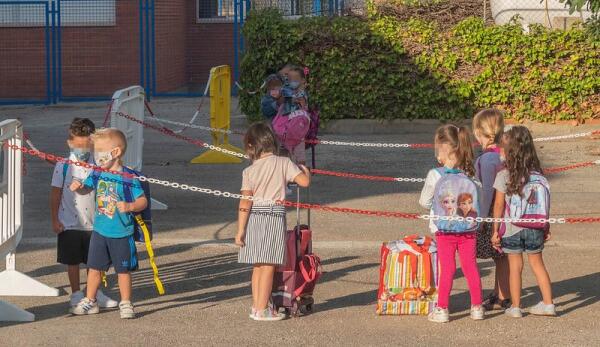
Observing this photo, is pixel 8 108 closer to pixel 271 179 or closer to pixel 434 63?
pixel 434 63

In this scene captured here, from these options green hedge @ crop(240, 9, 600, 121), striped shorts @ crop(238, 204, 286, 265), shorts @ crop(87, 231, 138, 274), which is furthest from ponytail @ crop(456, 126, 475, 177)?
green hedge @ crop(240, 9, 600, 121)

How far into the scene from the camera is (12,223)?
805 cm

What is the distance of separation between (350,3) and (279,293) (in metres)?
18.4

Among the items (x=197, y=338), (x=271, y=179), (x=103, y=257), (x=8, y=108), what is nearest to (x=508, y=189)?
(x=271, y=179)

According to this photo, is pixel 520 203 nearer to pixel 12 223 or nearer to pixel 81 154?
pixel 81 154

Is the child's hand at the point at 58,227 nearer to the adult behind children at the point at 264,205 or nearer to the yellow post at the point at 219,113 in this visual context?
the adult behind children at the point at 264,205

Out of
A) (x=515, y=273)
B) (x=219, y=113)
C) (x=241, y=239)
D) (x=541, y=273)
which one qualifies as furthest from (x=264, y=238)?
(x=219, y=113)

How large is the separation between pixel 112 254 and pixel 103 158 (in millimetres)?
628

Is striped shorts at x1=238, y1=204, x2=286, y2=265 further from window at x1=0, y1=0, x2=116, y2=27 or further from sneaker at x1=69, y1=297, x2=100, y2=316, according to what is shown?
window at x1=0, y1=0, x2=116, y2=27

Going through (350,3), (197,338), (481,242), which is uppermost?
(350,3)

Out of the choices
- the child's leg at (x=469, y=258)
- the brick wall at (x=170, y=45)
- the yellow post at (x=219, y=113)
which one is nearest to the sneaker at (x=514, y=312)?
the child's leg at (x=469, y=258)

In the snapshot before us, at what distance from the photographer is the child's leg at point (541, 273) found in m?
7.59

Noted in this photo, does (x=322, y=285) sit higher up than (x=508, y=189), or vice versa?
(x=508, y=189)

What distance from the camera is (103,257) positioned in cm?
759
